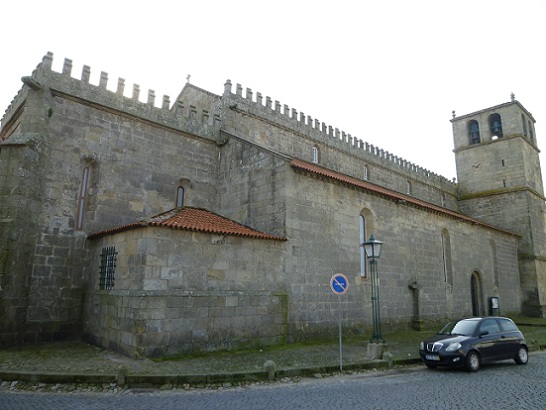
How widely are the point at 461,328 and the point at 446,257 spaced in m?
12.0

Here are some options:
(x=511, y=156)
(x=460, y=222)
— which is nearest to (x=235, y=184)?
(x=460, y=222)

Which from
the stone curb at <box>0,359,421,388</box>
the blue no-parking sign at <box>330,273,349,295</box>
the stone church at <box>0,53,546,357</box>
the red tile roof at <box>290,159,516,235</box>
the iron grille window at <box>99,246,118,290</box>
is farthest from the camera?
the red tile roof at <box>290,159,516,235</box>

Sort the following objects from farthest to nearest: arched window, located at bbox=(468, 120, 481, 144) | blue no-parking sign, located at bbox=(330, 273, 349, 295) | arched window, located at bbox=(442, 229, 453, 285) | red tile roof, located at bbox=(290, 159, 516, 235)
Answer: arched window, located at bbox=(468, 120, 481, 144) → arched window, located at bbox=(442, 229, 453, 285) → red tile roof, located at bbox=(290, 159, 516, 235) → blue no-parking sign, located at bbox=(330, 273, 349, 295)

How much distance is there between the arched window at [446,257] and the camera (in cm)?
2223

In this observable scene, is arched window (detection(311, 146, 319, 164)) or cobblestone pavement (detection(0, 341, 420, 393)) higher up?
arched window (detection(311, 146, 319, 164))

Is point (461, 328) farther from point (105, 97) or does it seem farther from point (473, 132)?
point (473, 132)

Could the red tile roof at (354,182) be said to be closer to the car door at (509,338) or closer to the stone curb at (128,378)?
the car door at (509,338)

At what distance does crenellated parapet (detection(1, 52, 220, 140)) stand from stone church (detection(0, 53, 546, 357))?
50 millimetres

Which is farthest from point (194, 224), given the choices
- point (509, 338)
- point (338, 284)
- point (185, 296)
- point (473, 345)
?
point (509, 338)

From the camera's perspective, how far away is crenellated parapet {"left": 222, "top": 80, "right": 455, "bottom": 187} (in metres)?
20.0

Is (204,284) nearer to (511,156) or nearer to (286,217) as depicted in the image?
(286,217)

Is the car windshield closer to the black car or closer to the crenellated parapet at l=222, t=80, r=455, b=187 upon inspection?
the black car

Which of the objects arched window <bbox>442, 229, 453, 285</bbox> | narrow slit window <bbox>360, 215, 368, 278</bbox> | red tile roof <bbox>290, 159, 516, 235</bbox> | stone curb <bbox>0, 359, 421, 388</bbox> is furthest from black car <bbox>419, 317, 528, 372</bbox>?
arched window <bbox>442, 229, 453, 285</bbox>

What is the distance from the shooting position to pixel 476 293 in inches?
974
